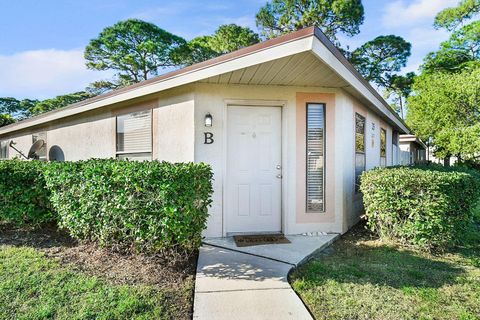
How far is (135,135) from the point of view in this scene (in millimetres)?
5367

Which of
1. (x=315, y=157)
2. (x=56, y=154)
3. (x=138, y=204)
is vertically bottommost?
(x=138, y=204)

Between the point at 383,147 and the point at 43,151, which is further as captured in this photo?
the point at 43,151

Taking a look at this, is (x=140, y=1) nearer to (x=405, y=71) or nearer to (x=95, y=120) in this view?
(x=95, y=120)

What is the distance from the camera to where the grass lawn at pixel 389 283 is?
7.80 ft

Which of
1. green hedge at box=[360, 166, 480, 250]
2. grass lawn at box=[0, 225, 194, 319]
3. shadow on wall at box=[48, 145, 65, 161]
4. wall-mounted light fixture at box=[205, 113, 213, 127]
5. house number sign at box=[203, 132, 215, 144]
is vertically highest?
wall-mounted light fixture at box=[205, 113, 213, 127]

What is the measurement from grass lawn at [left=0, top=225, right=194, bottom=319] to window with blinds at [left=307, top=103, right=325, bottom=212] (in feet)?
8.44

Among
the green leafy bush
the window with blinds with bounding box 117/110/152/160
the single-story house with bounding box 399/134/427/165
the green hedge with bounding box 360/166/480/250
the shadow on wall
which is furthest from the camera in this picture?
the single-story house with bounding box 399/134/427/165

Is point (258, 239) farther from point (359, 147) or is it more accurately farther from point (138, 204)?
point (359, 147)

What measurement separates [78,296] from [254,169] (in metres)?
2.92

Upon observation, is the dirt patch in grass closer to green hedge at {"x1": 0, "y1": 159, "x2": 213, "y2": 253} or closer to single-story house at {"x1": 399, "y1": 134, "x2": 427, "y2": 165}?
green hedge at {"x1": 0, "y1": 159, "x2": 213, "y2": 253}

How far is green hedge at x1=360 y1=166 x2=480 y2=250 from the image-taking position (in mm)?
3689

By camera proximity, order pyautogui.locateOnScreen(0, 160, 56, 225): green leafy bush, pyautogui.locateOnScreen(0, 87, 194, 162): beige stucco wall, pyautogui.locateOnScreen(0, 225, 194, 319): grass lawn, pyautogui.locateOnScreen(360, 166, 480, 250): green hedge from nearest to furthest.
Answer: pyautogui.locateOnScreen(0, 225, 194, 319): grass lawn < pyautogui.locateOnScreen(360, 166, 480, 250): green hedge < pyautogui.locateOnScreen(0, 160, 56, 225): green leafy bush < pyautogui.locateOnScreen(0, 87, 194, 162): beige stucco wall

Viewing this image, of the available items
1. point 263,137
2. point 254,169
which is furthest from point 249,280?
point 263,137

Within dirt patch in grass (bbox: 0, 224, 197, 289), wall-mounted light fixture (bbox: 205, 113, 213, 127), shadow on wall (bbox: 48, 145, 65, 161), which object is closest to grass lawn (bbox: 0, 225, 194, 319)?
dirt patch in grass (bbox: 0, 224, 197, 289)
